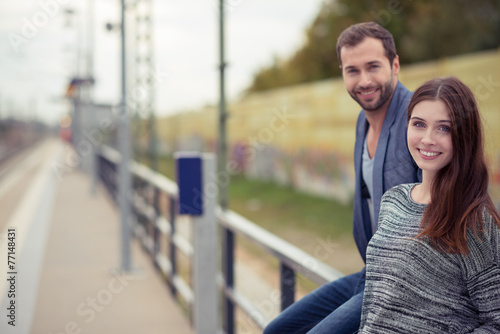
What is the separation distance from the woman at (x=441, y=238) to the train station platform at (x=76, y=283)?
10.0 feet

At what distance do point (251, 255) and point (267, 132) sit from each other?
10289 mm

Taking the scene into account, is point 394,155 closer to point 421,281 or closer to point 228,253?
point 421,281

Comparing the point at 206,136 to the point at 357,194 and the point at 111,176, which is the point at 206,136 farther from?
the point at 357,194

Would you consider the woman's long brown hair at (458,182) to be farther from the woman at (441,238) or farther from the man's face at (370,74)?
the man's face at (370,74)

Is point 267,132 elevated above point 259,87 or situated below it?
below

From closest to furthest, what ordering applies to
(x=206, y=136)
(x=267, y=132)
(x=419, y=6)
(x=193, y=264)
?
(x=193, y=264) < (x=267, y=132) < (x=419, y=6) < (x=206, y=136)

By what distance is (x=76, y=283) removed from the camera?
18.5 ft

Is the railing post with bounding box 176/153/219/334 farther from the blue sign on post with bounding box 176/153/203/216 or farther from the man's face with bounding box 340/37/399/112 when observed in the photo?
the man's face with bounding box 340/37/399/112

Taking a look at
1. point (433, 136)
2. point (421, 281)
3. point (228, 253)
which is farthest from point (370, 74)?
point (228, 253)

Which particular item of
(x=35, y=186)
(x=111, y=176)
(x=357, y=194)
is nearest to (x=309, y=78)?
(x=35, y=186)

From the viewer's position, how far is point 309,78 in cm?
3459

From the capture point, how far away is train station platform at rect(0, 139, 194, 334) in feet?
14.5

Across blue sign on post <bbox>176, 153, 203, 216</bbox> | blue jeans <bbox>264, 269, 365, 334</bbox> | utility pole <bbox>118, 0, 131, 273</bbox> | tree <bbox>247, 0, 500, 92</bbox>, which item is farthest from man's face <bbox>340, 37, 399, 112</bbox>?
tree <bbox>247, 0, 500, 92</bbox>

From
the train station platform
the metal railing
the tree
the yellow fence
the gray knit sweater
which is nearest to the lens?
the gray knit sweater
